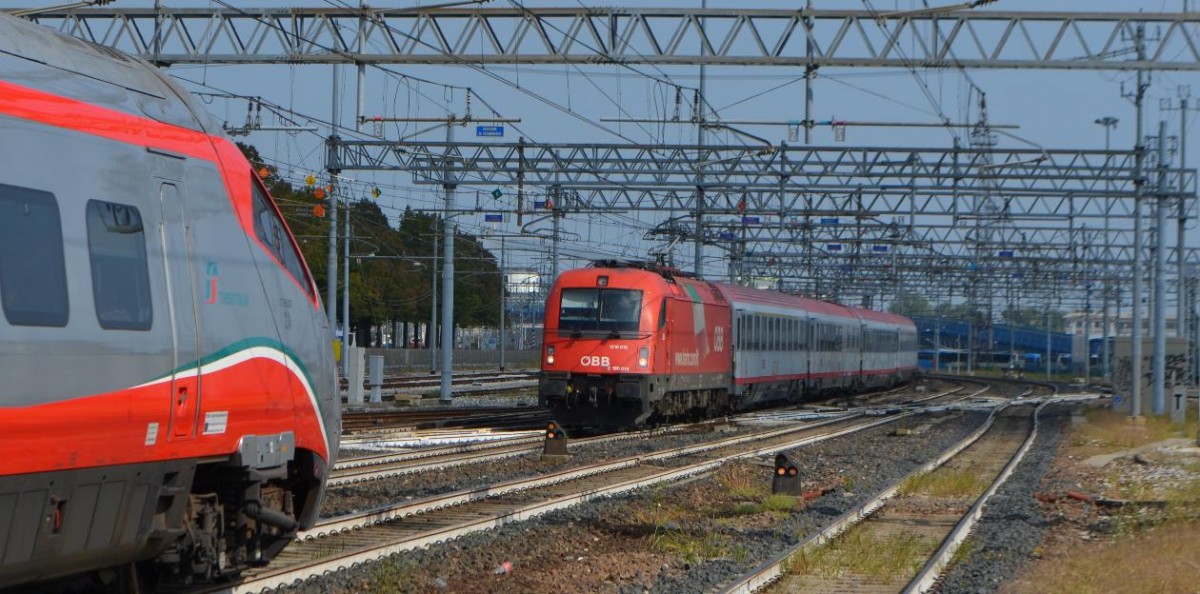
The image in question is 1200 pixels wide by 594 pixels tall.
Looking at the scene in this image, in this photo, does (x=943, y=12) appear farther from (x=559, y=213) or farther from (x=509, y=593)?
(x=559, y=213)

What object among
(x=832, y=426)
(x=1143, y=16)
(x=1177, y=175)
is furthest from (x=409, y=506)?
(x=1177, y=175)

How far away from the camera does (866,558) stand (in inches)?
442

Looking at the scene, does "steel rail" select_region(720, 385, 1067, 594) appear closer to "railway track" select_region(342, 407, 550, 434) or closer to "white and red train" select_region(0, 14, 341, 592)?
"white and red train" select_region(0, 14, 341, 592)

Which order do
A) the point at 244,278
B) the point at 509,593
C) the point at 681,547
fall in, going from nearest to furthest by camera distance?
the point at 244,278
the point at 509,593
the point at 681,547

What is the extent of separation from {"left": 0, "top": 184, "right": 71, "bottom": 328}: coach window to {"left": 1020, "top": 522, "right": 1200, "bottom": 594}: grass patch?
722 cm

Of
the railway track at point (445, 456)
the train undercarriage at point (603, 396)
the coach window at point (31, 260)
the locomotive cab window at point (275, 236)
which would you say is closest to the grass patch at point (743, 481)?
the railway track at point (445, 456)

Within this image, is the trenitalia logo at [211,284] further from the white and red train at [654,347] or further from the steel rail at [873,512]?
the white and red train at [654,347]

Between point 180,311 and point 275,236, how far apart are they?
136 cm

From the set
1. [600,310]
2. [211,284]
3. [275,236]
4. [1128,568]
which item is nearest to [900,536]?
[1128,568]

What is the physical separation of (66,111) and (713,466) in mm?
13719

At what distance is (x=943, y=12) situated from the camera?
18.8 meters

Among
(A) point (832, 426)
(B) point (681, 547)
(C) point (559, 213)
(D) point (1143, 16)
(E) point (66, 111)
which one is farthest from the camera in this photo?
(C) point (559, 213)

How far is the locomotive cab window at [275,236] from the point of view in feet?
26.4

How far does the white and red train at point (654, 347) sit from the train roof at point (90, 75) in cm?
1742
